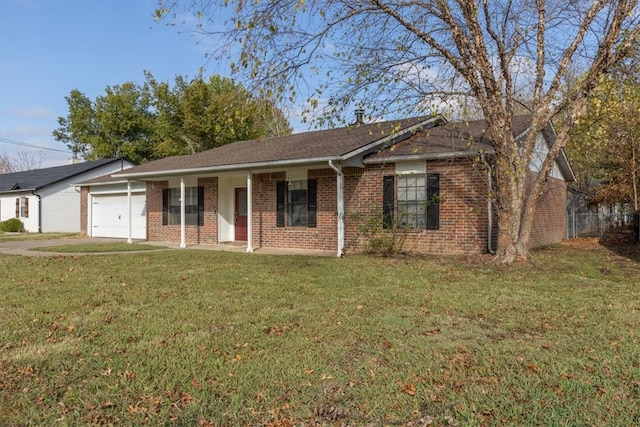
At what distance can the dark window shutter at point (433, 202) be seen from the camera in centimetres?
1174

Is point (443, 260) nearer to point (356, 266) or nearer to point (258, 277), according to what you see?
point (356, 266)

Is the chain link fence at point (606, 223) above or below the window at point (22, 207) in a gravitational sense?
Result: below

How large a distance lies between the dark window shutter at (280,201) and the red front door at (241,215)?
75.2 inches

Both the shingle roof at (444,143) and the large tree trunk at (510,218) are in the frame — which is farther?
the shingle roof at (444,143)

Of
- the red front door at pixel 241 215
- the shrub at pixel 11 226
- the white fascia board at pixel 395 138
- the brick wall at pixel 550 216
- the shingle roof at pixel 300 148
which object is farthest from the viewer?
the shrub at pixel 11 226

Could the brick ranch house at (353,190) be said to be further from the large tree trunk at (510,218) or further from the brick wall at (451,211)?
the large tree trunk at (510,218)

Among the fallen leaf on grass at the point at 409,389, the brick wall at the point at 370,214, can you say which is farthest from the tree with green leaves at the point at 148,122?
the fallen leaf on grass at the point at 409,389

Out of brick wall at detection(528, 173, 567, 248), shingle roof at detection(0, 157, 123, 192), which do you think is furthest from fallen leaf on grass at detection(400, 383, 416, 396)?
shingle roof at detection(0, 157, 123, 192)

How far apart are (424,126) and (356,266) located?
235 inches

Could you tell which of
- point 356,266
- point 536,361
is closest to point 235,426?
point 536,361

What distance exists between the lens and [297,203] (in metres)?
13.9

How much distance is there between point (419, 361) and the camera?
13.4 ft

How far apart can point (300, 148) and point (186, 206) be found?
5.36 metres

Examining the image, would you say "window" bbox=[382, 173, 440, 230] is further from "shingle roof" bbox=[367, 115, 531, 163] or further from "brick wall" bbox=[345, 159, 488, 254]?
"shingle roof" bbox=[367, 115, 531, 163]
